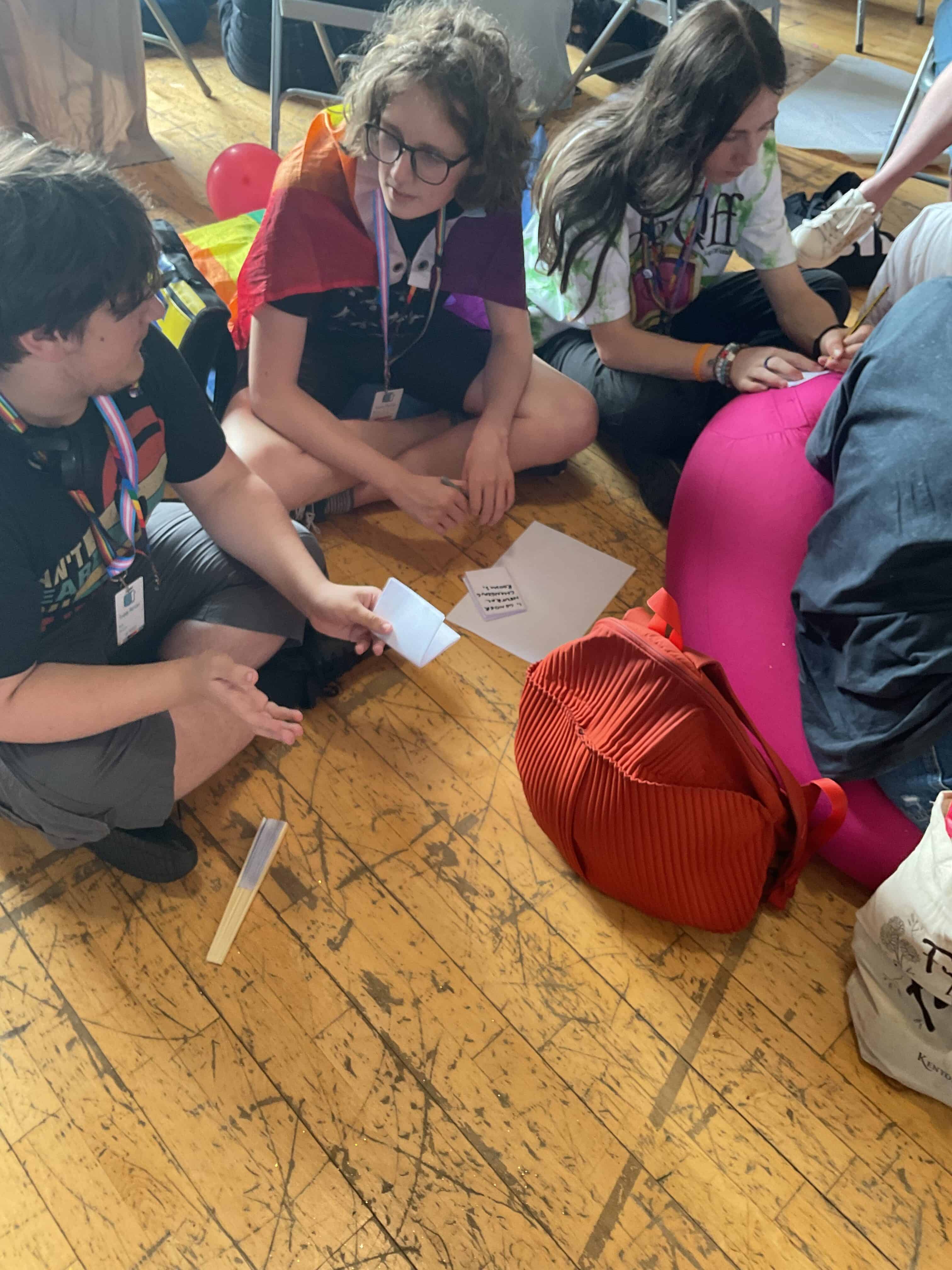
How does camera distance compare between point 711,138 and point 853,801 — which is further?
point 711,138

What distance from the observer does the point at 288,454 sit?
64.0 inches

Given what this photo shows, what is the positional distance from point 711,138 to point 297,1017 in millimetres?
1508

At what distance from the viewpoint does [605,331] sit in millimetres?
1699

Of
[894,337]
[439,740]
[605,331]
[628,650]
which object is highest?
[894,337]

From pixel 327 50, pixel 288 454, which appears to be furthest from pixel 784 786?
pixel 327 50

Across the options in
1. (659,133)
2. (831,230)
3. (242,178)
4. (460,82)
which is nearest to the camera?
(460,82)

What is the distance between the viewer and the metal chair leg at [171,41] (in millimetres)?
2746

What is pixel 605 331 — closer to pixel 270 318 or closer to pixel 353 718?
pixel 270 318

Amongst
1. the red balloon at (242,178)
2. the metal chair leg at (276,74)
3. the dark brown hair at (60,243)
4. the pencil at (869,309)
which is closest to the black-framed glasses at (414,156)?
the dark brown hair at (60,243)

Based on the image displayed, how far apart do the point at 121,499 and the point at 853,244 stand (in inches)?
81.9

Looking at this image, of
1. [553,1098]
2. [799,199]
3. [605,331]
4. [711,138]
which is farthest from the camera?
[799,199]

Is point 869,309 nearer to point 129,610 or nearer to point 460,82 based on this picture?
point 460,82

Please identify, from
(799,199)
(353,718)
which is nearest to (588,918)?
(353,718)

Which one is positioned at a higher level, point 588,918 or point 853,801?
point 853,801
